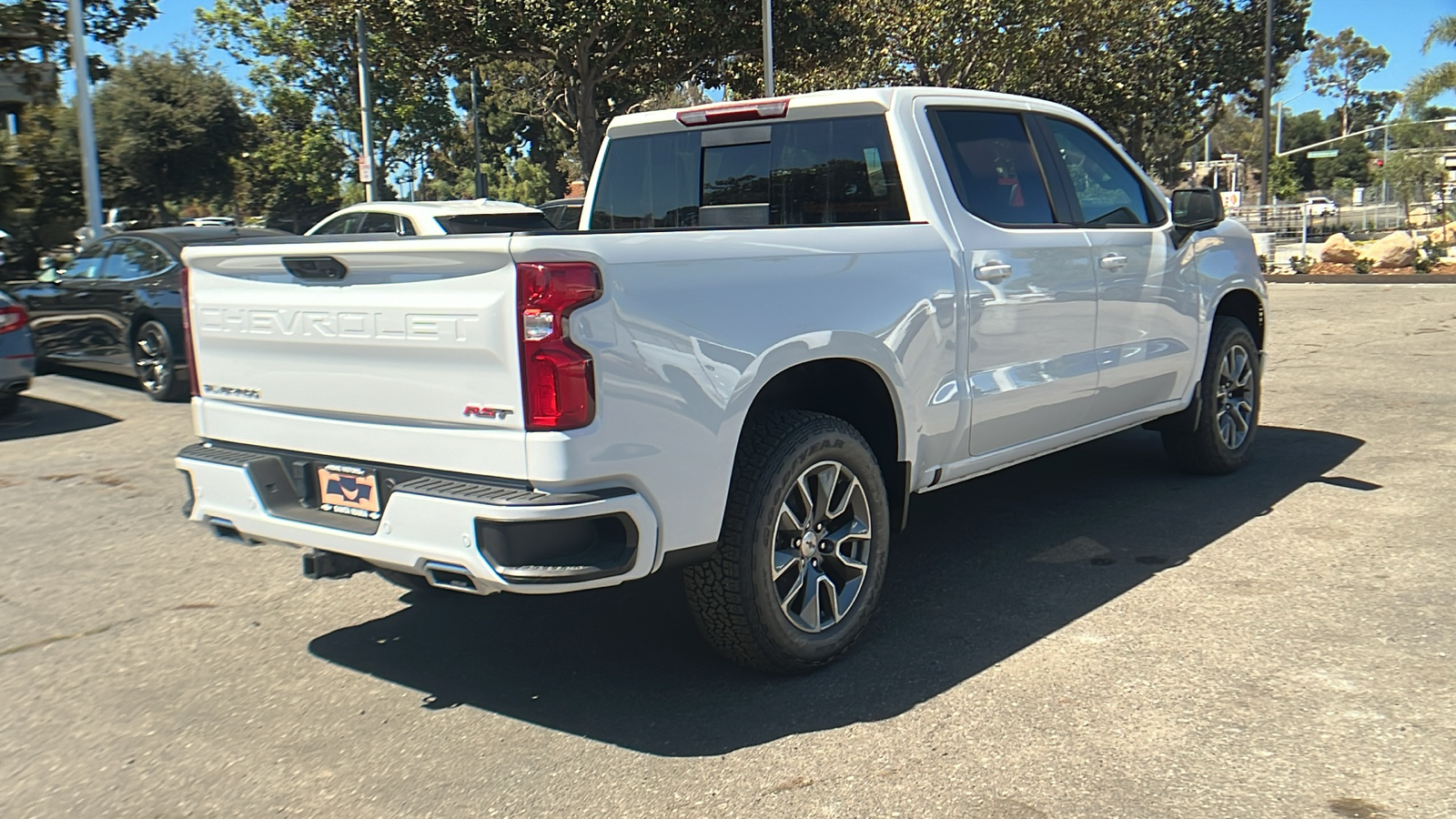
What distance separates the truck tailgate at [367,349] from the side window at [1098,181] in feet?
10.4

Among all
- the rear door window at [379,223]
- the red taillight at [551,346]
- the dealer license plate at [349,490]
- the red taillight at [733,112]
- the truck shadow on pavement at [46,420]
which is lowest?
the truck shadow on pavement at [46,420]

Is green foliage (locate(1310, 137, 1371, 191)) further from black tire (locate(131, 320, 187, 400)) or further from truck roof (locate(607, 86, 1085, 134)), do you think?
truck roof (locate(607, 86, 1085, 134))

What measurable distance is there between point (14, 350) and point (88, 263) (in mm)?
2102

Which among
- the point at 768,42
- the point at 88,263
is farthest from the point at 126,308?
the point at 768,42

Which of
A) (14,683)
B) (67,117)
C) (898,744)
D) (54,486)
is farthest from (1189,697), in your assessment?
(67,117)

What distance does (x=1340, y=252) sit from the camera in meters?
24.1

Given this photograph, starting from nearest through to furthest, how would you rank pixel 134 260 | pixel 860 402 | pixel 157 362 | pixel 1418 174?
pixel 860 402 < pixel 157 362 < pixel 134 260 < pixel 1418 174

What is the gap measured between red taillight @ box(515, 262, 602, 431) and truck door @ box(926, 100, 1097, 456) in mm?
1883

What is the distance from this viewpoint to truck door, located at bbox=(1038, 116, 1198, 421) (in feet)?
18.3

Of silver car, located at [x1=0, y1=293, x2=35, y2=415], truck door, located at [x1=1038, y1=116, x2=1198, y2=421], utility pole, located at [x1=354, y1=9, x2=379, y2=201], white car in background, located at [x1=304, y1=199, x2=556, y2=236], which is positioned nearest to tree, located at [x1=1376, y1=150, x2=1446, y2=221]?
utility pole, located at [x1=354, y1=9, x2=379, y2=201]

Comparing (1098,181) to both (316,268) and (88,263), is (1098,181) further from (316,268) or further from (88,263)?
(88,263)

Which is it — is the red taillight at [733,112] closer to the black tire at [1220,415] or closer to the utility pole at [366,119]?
the black tire at [1220,415]

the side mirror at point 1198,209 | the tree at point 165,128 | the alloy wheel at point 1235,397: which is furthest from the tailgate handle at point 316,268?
the tree at point 165,128

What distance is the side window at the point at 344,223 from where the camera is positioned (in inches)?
554
